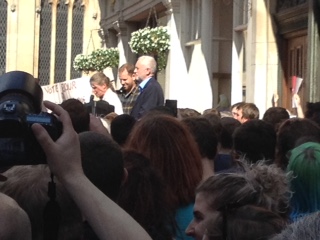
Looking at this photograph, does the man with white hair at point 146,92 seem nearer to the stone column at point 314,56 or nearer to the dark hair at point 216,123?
the dark hair at point 216,123

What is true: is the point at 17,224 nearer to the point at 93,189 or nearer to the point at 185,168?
the point at 93,189

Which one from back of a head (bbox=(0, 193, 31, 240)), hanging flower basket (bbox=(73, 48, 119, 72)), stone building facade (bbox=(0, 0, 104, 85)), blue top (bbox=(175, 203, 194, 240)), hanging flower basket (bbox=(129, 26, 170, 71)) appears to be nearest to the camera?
back of a head (bbox=(0, 193, 31, 240))

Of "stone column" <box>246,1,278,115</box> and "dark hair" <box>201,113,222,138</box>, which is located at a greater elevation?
"stone column" <box>246,1,278,115</box>

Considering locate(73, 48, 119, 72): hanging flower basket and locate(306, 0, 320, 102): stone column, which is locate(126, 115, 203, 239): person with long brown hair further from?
locate(73, 48, 119, 72): hanging flower basket

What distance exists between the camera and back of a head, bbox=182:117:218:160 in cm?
551

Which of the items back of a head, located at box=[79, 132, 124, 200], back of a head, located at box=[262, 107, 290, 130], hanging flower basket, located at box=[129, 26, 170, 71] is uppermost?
hanging flower basket, located at box=[129, 26, 170, 71]

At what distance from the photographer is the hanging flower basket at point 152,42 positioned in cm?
1972

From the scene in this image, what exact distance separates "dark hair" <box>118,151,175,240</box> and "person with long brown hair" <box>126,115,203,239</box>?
622 mm

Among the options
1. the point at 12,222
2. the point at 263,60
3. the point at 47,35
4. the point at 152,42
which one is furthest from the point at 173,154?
the point at 47,35

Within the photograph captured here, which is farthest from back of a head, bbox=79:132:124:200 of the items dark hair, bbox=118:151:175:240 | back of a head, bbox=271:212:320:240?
back of a head, bbox=271:212:320:240

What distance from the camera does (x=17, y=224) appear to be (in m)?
2.67

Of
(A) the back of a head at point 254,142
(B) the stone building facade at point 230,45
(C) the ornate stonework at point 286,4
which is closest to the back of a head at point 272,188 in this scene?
(A) the back of a head at point 254,142

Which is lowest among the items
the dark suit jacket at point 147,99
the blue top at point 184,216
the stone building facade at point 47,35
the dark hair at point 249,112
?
the blue top at point 184,216

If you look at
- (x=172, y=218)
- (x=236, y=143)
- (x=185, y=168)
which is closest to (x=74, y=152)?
(x=172, y=218)
